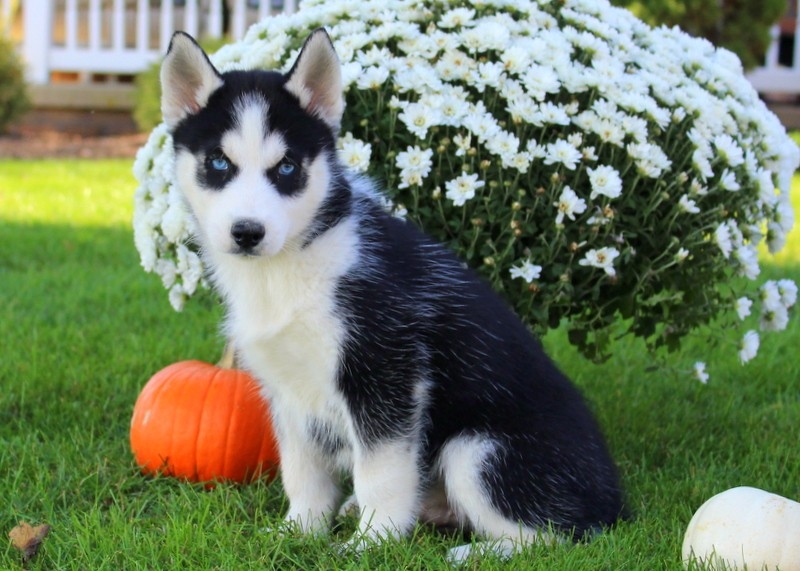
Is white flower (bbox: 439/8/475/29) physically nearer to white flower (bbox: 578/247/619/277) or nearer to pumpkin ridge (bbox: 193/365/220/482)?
white flower (bbox: 578/247/619/277)

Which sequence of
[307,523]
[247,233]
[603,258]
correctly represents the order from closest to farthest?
[247,233]
[307,523]
[603,258]

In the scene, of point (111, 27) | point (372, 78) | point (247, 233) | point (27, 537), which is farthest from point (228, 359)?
point (111, 27)

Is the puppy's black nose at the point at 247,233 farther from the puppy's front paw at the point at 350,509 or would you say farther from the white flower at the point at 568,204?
the white flower at the point at 568,204

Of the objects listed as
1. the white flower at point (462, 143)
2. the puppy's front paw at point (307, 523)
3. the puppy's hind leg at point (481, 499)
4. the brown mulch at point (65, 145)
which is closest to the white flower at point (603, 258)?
the white flower at point (462, 143)

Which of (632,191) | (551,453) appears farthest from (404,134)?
(551,453)

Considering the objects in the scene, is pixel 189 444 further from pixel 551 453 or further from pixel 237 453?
pixel 551 453

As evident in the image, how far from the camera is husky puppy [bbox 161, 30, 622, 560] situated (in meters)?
3.00

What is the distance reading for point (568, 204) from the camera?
359 cm

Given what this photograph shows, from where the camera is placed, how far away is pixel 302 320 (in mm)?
3043

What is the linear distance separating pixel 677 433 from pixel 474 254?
1308 millimetres

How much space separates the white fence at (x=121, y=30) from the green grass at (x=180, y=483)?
959 centimetres

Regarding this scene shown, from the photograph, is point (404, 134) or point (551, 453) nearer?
point (551, 453)

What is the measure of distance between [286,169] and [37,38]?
1441 cm

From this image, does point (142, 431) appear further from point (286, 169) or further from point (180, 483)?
point (286, 169)
